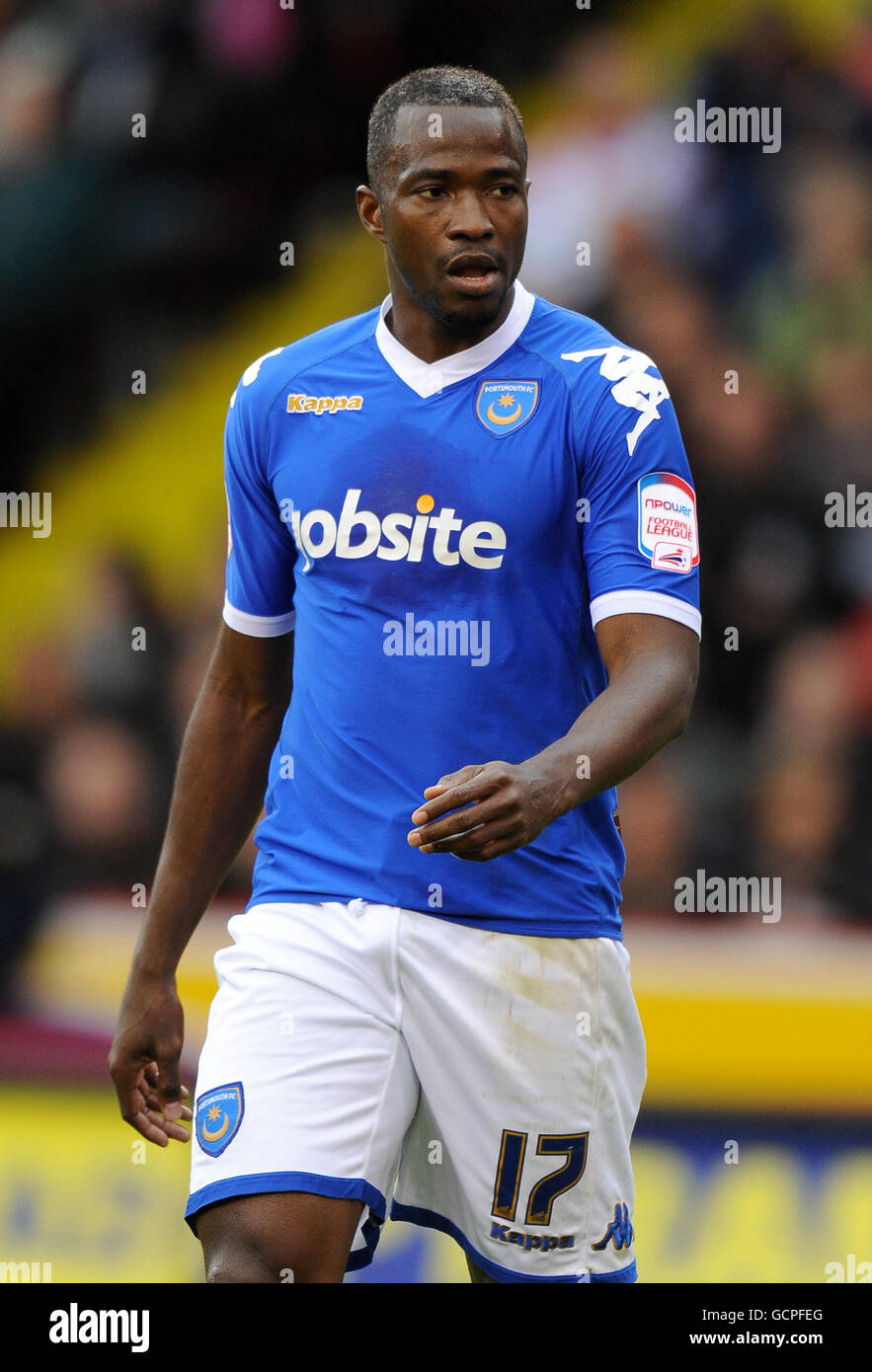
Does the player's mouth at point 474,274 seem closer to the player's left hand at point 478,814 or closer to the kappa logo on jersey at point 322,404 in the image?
the kappa logo on jersey at point 322,404

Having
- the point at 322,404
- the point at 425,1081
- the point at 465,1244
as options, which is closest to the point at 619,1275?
the point at 465,1244

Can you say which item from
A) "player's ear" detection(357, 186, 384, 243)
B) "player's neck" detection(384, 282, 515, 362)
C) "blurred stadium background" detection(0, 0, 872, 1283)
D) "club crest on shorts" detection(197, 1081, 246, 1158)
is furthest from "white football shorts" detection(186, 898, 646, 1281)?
"blurred stadium background" detection(0, 0, 872, 1283)

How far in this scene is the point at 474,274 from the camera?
3.46 metres

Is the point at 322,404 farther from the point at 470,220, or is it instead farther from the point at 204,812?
the point at 204,812

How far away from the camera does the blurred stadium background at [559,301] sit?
5.43 metres

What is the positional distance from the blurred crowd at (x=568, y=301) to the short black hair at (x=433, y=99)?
3122 millimetres

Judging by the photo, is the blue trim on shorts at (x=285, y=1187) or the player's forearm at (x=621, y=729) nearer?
the player's forearm at (x=621, y=729)

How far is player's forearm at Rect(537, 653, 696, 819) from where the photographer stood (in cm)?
297

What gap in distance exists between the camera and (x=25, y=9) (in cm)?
820

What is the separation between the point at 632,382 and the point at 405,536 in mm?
495

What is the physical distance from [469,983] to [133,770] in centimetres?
362

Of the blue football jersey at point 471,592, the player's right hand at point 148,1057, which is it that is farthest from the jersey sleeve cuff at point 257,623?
the player's right hand at point 148,1057

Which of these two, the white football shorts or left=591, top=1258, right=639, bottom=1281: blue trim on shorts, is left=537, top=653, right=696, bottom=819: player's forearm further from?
left=591, top=1258, right=639, bottom=1281: blue trim on shorts

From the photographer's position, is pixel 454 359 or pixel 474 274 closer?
pixel 474 274
